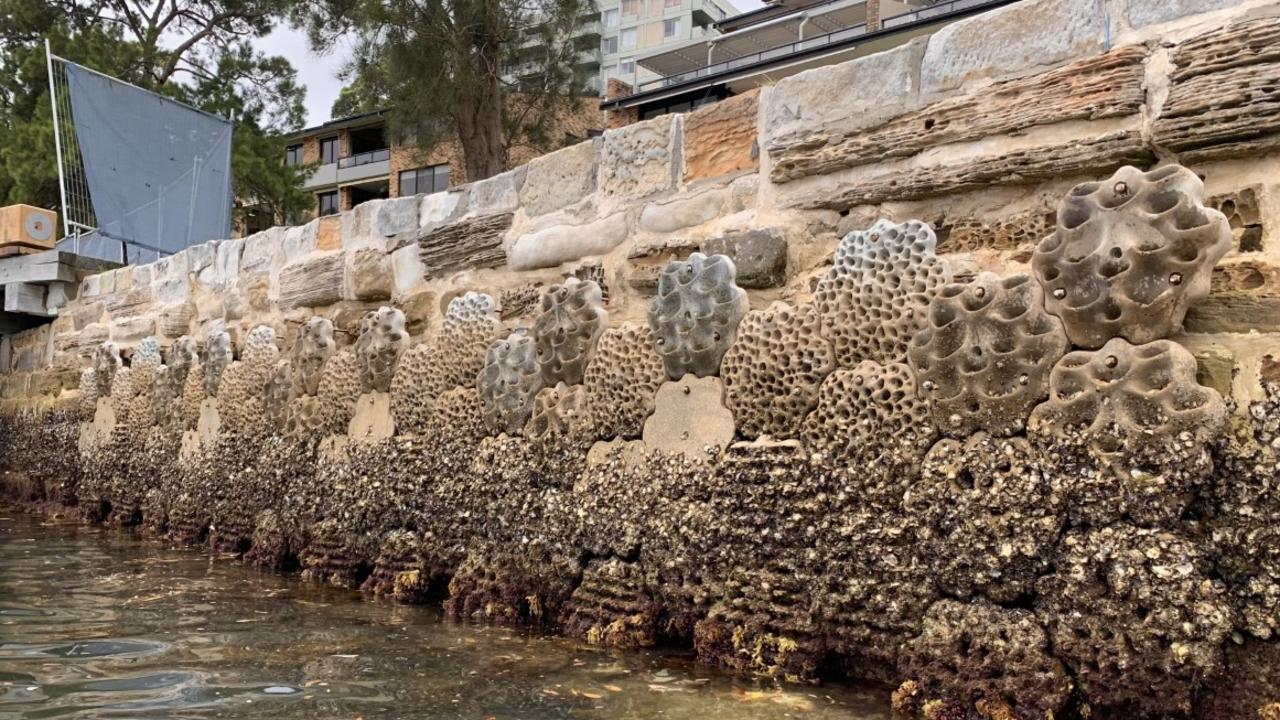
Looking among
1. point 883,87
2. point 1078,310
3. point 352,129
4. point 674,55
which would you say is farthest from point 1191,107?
point 352,129

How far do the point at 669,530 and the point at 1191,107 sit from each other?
4.95 ft

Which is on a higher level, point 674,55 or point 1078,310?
point 674,55

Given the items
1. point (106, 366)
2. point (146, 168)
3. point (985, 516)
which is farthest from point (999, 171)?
point (146, 168)

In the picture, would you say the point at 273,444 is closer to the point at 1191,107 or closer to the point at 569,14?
the point at 1191,107

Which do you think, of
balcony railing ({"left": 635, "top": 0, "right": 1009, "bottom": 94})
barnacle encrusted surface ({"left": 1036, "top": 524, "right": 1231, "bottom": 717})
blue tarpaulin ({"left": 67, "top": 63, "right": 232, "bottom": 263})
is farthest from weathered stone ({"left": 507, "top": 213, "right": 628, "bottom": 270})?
balcony railing ({"left": 635, "top": 0, "right": 1009, "bottom": 94})

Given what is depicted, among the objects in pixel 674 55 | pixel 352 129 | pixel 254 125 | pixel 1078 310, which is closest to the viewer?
pixel 1078 310

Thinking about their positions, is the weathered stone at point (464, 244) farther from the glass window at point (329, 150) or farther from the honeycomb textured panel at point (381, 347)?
the glass window at point (329, 150)

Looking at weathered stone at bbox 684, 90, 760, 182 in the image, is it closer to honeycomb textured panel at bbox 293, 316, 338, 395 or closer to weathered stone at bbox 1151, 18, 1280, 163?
weathered stone at bbox 1151, 18, 1280, 163

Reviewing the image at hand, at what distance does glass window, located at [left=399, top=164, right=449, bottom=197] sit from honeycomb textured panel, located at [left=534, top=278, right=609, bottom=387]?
22.0 meters

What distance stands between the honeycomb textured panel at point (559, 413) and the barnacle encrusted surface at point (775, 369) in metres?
0.56

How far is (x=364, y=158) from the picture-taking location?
28141mm

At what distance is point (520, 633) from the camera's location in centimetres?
287

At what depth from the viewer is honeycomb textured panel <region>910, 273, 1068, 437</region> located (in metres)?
2.02

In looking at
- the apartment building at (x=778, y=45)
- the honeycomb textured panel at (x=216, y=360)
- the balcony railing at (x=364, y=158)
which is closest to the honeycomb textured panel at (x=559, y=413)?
the honeycomb textured panel at (x=216, y=360)
